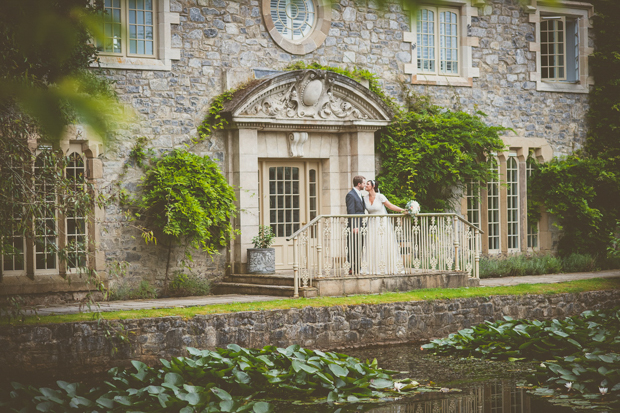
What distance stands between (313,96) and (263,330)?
17.0 feet

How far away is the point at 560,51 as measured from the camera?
17703 mm

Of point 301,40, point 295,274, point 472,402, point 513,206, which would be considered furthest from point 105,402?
point 513,206

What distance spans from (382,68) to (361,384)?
8.91 meters

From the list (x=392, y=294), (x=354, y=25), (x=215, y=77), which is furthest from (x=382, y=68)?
(x=392, y=294)

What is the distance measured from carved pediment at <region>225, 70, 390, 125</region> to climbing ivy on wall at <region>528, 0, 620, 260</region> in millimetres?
4486

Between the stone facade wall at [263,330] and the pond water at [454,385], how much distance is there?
1.41ft

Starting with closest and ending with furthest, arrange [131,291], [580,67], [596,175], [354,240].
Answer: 1. [354,240]
2. [131,291]
3. [596,175]
4. [580,67]

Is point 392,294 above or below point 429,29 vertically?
below

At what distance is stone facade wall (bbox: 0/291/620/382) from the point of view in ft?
28.8

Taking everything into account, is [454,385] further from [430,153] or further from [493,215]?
[493,215]

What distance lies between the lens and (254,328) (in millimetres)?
10047

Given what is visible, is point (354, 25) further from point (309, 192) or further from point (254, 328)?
point (254, 328)

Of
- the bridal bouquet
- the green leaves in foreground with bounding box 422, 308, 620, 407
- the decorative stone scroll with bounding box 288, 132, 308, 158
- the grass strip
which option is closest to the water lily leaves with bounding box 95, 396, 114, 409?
the grass strip

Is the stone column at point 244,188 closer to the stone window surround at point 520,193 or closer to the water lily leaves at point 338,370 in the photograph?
the stone window surround at point 520,193
